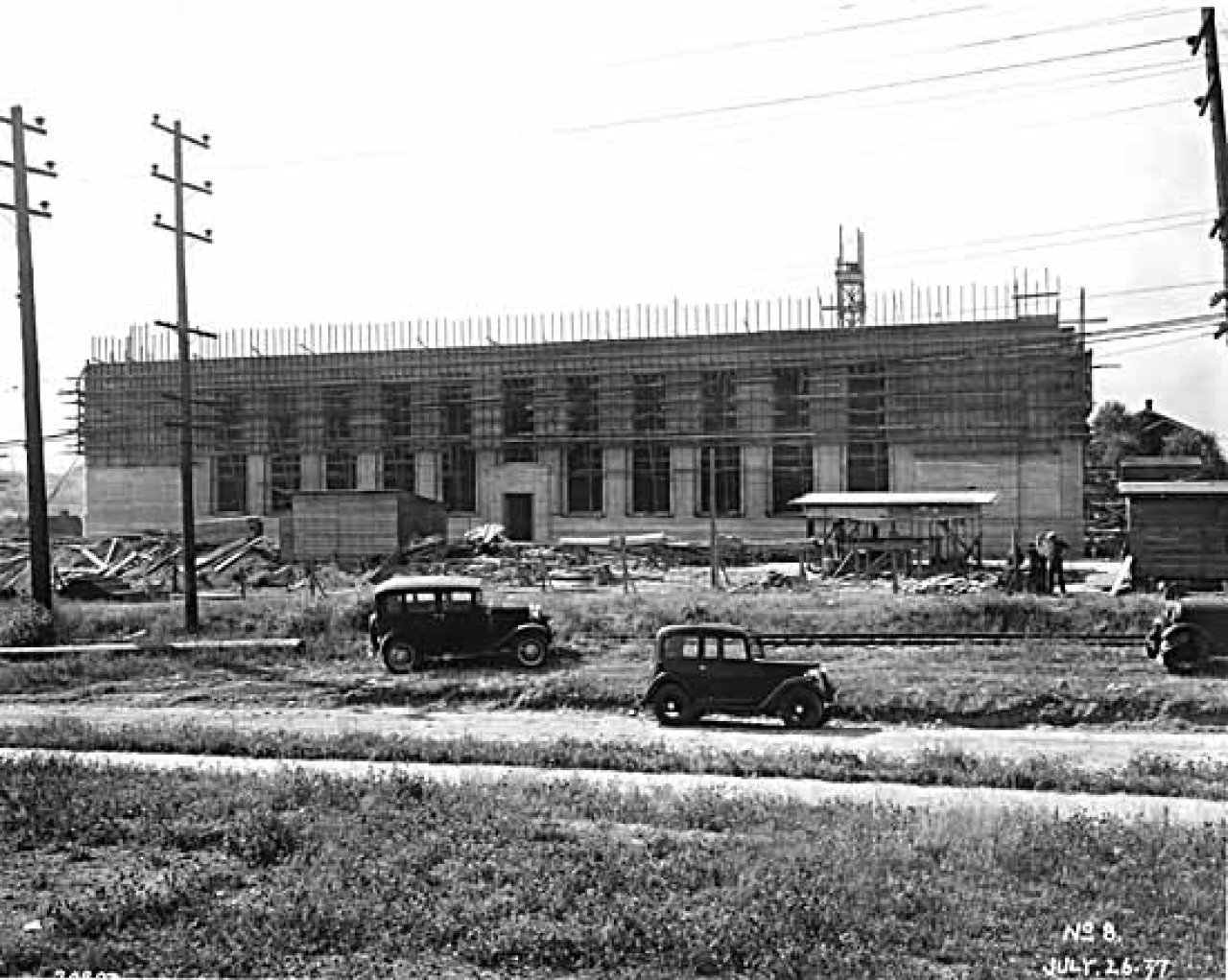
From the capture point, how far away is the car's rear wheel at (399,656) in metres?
24.8

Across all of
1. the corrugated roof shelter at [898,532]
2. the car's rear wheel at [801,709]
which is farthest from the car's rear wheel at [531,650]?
the corrugated roof shelter at [898,532]

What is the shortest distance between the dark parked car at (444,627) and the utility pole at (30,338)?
8.08m

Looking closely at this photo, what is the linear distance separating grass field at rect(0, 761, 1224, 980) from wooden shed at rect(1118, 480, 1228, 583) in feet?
79.9

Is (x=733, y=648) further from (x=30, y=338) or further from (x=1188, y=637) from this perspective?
(x=30, y=338)

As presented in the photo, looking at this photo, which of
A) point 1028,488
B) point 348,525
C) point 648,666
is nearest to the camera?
point 648,666

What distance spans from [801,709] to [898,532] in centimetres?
2347

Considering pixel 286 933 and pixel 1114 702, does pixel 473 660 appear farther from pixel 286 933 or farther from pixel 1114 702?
pixel 286 933

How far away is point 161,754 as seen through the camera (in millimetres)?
15977

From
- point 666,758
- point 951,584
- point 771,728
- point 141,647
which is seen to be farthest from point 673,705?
point 951,584

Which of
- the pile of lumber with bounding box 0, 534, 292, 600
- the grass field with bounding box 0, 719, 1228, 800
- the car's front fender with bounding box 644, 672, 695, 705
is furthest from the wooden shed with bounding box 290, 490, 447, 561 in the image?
the grass field with bounding box 0, 719, 1228, 800

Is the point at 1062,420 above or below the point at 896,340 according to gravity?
below

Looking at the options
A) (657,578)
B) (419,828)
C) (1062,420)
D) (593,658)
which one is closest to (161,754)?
(419,828)

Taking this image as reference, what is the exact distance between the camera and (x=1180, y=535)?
32.7 meters

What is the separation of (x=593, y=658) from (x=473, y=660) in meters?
2.25
